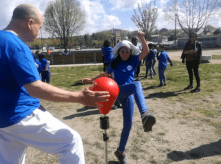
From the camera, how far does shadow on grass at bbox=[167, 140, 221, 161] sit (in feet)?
9.85

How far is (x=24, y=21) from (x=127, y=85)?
1613 mm

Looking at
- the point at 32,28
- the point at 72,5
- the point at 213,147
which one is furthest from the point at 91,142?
the point at 72,5

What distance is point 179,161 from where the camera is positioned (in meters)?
2.91

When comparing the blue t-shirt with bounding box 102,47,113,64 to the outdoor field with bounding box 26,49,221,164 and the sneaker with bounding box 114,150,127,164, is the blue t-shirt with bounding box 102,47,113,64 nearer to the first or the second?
the outdoor field with bounding box 26,49,221,164

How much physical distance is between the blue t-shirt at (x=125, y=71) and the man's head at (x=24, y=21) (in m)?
1.58

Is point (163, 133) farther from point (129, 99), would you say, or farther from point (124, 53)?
point (124, 53)

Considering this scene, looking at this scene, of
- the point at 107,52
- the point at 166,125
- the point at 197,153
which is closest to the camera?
the point at 197,153

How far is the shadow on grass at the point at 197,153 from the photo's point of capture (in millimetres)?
3002

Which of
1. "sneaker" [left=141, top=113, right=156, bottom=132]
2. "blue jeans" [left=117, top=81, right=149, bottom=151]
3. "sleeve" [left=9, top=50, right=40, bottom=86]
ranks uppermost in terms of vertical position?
"sleeve" [left=9, top=50, right=40, bottom=86]

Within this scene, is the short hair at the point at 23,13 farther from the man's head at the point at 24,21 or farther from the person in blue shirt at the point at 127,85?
the person in blue shirt at the point at 127,85

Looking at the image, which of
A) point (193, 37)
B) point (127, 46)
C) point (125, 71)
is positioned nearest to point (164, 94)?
point (193, 37)

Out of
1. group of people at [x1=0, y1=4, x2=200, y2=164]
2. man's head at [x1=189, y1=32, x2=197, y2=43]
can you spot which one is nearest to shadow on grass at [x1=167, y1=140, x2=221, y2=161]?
group of people at [x1=0, y1=4, x2=200, y2=164]

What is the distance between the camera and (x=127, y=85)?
8.80 feet

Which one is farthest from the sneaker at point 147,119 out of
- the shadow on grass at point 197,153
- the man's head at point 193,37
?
the man's head at point 193,37
